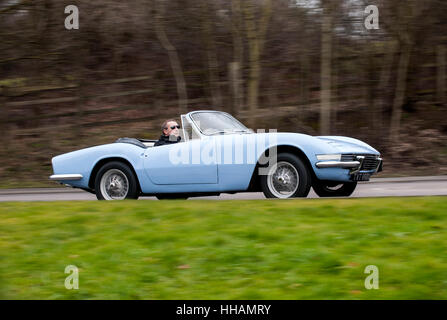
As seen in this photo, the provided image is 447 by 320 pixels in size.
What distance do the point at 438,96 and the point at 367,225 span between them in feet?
53.3

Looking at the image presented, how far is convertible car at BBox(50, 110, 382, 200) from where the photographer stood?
8.24 metres

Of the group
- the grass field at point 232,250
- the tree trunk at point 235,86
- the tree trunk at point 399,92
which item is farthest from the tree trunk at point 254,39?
the grass field at point 232,250

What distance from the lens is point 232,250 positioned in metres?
5.54

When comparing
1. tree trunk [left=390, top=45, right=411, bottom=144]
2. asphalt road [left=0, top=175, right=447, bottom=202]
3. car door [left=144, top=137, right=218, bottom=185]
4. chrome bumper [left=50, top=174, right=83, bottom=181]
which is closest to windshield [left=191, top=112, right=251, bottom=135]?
car door [left=144, top=137, right=218, bottom=185]

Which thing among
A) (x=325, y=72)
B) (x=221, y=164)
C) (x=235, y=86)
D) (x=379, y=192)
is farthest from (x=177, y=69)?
(x=221, y=164)

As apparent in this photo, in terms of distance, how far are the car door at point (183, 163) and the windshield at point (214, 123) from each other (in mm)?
305

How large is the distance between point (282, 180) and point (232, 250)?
2.96 m

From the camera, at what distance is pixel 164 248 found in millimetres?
5727

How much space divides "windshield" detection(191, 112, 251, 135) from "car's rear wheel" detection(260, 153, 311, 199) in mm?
1116

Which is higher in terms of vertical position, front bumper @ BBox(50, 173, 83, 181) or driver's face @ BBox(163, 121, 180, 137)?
driver's face @ BBox(163, 121, 180, 137)

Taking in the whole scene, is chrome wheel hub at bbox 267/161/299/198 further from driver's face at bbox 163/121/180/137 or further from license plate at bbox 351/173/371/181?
driver's face at bbox 163/121/180/137

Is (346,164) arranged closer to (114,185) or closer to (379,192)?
(379,192)
